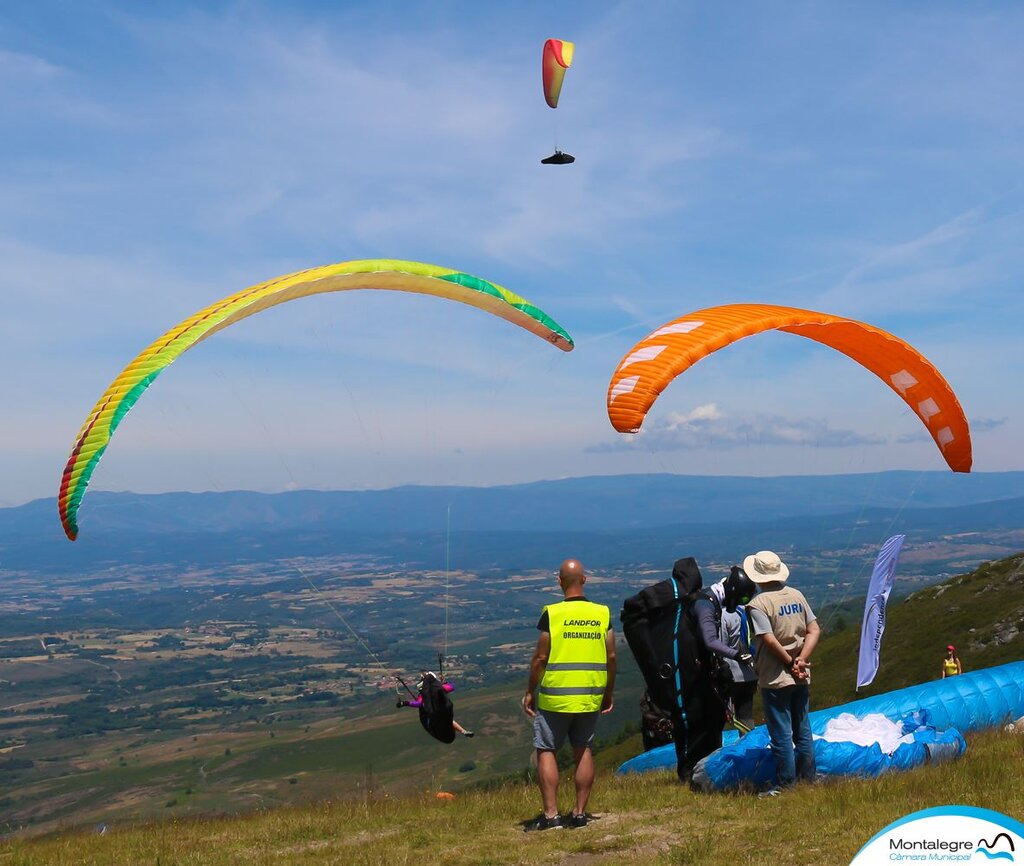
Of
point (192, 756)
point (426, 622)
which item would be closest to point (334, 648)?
point (426, 622)

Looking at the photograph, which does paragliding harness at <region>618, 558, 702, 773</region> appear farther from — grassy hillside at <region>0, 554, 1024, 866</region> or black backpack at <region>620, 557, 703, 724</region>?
grassy hillside at <region>0, 554, 1024, 866</region>

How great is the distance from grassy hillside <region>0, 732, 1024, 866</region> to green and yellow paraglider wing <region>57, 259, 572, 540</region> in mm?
3341

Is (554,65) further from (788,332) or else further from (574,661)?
(574,661)


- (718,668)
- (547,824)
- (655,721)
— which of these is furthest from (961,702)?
(547,824)

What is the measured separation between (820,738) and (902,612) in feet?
173

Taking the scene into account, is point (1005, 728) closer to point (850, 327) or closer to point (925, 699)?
point (925, 699)

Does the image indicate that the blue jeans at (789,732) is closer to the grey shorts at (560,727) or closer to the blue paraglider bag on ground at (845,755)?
the blue paraglider bag on ground at (845,755)

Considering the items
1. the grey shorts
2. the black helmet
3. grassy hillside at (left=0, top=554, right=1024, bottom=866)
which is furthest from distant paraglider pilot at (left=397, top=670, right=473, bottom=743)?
the black helmet

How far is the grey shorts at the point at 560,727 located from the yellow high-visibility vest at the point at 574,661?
3.3 inches

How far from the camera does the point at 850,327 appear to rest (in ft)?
39.8

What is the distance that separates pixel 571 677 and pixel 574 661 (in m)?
0.13

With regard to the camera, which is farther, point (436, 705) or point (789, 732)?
point (436, 705)

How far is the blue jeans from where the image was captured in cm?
814

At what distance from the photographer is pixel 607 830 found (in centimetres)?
750
